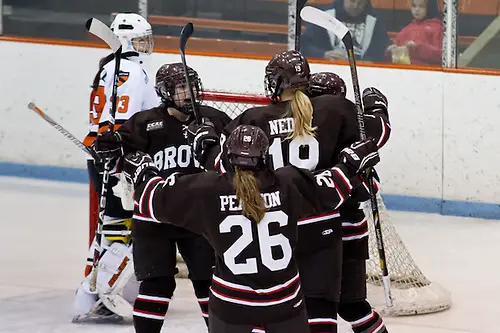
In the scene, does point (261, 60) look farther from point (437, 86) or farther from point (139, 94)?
point (139, 94)

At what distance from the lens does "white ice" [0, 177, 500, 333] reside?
493 cm

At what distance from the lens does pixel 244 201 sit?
325 centimetres

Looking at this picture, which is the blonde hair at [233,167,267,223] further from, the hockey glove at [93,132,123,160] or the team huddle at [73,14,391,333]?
the hockey glove at [93,132,123,160]

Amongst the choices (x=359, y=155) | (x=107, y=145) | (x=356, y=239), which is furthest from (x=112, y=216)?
(x=359, y=155)

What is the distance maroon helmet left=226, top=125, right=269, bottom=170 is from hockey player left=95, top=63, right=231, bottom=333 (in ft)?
2.82

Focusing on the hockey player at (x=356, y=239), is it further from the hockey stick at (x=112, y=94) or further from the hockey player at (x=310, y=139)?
the hockey stick at (x=112, y=94)

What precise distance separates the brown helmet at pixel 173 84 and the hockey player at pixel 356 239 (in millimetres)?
400

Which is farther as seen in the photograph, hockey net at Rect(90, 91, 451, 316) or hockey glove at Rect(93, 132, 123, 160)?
hockey net at Rect(90, 91, 451, 316)

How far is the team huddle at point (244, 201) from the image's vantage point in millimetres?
3289

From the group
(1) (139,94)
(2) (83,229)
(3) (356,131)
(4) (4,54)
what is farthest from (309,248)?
(4) (4,54)

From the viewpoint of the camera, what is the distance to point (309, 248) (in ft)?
12.5

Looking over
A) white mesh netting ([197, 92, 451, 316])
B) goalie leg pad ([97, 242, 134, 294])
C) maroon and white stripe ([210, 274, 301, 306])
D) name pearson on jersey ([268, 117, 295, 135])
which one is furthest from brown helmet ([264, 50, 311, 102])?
goalie leg pad ([97, 242, 134, 294])

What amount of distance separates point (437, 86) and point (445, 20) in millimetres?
358

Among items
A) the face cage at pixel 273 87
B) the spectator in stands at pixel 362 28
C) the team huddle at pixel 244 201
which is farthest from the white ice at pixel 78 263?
the face cage at pixel 273 87
